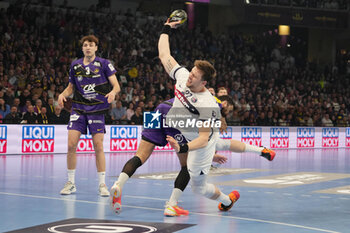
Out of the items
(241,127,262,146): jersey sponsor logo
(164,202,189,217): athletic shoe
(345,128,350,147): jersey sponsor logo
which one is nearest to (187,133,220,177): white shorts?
(164,202,189,217): athletic shoe

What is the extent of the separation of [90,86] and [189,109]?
2.55 metres

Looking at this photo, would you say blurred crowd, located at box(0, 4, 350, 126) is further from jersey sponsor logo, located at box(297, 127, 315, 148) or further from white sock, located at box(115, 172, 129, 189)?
white sock, located at box(115, 172, 129, 189)

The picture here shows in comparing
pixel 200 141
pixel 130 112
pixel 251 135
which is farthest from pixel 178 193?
pixel 251 135

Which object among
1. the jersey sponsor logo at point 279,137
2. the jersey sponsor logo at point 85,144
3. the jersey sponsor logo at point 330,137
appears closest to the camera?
the jersey sponsor logo at point 85,144

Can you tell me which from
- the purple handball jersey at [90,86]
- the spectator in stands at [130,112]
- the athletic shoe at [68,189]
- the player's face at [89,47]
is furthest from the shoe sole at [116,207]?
the spectator in stands at [130,112]

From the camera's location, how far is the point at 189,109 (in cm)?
706

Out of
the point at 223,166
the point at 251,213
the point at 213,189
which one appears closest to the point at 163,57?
the point at 213,189

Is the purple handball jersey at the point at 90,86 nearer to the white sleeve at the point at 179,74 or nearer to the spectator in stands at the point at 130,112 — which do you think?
the white sleeve at the point at 179,74

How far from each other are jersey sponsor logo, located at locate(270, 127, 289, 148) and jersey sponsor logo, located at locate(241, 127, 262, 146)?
850mm

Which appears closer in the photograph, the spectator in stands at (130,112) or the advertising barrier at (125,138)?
the advertising barrier at (125,138)

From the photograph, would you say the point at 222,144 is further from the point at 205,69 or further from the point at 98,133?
the point at 98,133

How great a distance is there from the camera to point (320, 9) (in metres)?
35.9

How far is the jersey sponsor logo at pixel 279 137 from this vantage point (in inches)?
969

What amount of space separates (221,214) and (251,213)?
40 centimetres
